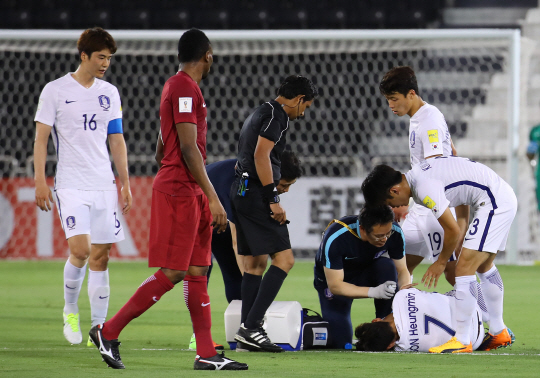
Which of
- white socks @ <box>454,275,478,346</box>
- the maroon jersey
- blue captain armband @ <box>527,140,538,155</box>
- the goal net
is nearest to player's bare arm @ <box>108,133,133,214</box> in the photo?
the maroon jersey

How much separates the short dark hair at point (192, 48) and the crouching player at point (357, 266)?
1.32 meters

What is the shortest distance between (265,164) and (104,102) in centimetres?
115

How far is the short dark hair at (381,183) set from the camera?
4359 millimetres

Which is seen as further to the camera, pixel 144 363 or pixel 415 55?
pixel 415 55

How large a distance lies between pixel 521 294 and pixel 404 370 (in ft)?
12.9

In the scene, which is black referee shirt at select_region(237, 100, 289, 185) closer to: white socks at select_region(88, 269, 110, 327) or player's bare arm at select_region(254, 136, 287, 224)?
player's bare arm at select_region(254, 136, 287, 224)

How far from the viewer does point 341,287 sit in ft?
15.4

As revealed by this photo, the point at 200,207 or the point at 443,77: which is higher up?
the point at 443,77

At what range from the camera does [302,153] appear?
1266cm

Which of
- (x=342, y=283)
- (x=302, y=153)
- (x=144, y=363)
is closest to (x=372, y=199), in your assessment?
(x=342, y=283)

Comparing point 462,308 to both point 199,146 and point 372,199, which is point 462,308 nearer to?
point 372,199

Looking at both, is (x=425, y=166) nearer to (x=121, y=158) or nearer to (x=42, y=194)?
(x=121, y=158)

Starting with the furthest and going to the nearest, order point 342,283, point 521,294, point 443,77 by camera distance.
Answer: point 443,77 → point 521,294 → point 342,283

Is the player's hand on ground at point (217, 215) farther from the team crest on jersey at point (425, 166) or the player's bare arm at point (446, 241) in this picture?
the team crest on jersey at point (425, 166)
